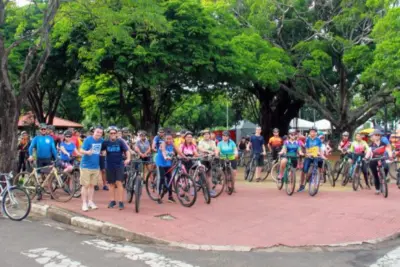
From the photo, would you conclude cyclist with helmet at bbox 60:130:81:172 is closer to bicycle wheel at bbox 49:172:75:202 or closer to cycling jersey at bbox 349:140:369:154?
bicycle wheel at bbox 49:172:75:202

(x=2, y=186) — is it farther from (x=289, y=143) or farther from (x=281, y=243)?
(x=289, y=143)

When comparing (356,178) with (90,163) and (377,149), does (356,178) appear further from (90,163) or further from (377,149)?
(90,163)

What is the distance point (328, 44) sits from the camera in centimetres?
2222

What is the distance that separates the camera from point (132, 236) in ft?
24.1

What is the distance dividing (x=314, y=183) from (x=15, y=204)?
733 cm

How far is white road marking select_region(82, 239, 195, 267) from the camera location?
233 inches

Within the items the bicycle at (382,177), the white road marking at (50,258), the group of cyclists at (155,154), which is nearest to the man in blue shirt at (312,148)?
the group of cyclists at (155,154)

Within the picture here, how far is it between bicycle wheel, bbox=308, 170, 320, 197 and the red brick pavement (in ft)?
0.58

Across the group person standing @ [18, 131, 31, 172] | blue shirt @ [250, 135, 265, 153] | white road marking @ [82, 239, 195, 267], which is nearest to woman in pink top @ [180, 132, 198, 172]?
white road marking @ [82, 239, 195, 267]

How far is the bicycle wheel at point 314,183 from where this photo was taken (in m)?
11.5

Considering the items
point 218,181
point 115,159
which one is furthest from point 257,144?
point 115,159

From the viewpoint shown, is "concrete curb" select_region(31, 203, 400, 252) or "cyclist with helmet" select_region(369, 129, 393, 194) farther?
"cyclist with helmet" select_region(369, 129, 393, 194)

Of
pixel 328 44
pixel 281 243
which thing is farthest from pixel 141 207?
pixel 328 44

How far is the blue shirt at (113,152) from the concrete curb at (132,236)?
1.26 metres
